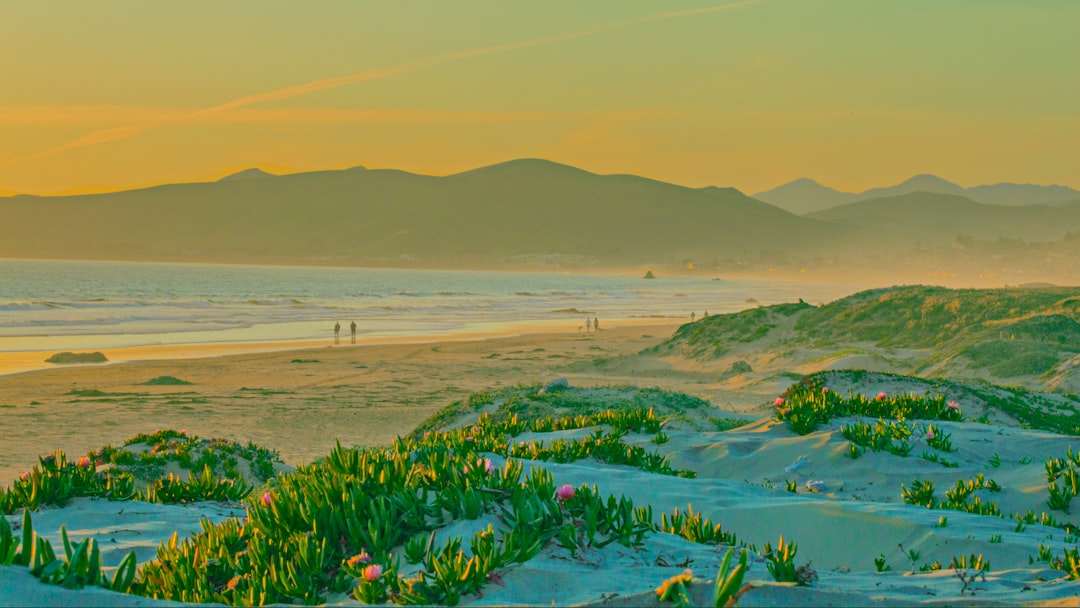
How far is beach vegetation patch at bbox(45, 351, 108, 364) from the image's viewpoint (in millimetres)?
31130

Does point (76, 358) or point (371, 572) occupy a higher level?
point (371, 572)

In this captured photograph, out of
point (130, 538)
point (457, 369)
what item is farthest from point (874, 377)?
point (457, 369)

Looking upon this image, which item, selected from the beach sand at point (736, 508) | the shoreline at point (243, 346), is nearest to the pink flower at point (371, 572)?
the beach sand at point (736, 508)

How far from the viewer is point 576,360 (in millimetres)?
33281

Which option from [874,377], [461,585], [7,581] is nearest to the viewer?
[7,581]

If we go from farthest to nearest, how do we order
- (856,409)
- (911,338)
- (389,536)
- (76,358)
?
(76,358) → (911,338) → (856,409) → (389,536)

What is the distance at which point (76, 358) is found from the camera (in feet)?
104

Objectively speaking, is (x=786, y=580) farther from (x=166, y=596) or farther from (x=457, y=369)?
(x=457, y=369)

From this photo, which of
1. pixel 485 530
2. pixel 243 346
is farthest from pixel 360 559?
pixel 243 346

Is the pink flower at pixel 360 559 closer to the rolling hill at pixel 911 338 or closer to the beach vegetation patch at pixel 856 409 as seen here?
the beach vegetation patch at pixel 856 409

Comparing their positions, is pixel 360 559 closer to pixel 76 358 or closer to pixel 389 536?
pixel 389 536

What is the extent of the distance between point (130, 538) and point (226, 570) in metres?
1.63

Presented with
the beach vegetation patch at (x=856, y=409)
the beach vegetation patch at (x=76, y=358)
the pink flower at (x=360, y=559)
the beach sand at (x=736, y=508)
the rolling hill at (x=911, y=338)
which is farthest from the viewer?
the beach vegetation patch at (x=76, y=358)

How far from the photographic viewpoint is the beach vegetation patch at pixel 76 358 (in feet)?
102
